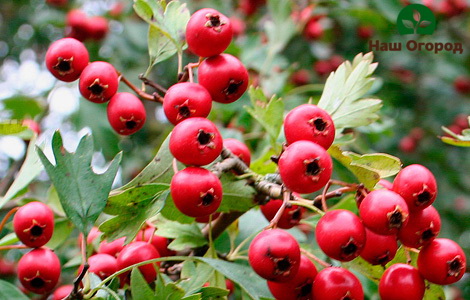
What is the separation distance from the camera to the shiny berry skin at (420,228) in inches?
40.6

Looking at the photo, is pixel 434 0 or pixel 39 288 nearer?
pixel 39 288

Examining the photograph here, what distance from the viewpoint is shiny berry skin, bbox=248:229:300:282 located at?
0.99 meters

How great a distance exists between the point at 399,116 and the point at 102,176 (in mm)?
2646

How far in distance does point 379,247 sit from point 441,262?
4.6 inches

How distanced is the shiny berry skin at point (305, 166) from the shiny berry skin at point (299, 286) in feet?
0.57

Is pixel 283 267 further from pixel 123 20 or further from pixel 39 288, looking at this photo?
pixel 123 20

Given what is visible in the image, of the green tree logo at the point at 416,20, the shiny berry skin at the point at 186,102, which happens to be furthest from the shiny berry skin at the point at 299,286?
the green tree logo at the point at 416,20

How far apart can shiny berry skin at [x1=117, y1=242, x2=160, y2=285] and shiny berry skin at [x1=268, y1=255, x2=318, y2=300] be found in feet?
0.85

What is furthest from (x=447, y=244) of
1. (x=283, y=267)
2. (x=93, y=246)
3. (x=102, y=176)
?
(x=93, y=246)

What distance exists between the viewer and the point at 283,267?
1001 millimetres

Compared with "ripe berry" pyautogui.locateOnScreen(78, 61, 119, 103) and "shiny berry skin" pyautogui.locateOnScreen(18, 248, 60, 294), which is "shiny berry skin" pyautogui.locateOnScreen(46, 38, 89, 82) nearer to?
"ripe berry" pyautogui.locateOnScreen(78, 61, 119, 103)

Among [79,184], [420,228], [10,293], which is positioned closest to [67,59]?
[79,184]

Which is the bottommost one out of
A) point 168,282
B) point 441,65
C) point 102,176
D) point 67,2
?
point 441,65

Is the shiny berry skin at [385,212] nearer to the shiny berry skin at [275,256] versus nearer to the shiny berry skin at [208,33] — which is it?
the shiny berry skin at [275,256]
